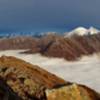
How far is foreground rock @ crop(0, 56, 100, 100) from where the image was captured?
51.2 ft

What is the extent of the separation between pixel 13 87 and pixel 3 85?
3.87ft

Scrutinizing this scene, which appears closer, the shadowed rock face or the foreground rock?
the foreground rock

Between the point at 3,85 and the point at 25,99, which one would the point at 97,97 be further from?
the point at 3,85

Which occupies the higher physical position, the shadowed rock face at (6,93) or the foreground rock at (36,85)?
the foreground rock at (36,85)

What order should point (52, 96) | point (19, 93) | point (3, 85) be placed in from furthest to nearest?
point (3, 85) < point (19, 93) < point (52, 96)

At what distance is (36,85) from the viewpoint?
1662cm

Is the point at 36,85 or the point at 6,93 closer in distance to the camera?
the point at 36,85

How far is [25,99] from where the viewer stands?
16.4 meters

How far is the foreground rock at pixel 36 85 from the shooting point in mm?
15617

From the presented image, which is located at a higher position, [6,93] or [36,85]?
[36,85]

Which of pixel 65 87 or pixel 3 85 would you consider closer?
pixel 65 87

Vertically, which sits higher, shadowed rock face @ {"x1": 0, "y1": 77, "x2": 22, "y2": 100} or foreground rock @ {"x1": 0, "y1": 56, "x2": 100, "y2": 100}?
foreground rock @ {"x1": 0, "y1": 56, "x2": 100, "y2": 100}

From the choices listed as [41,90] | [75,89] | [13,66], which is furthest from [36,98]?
[13,66]

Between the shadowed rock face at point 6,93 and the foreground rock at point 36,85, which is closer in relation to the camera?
the foreground rock at point 36,85
